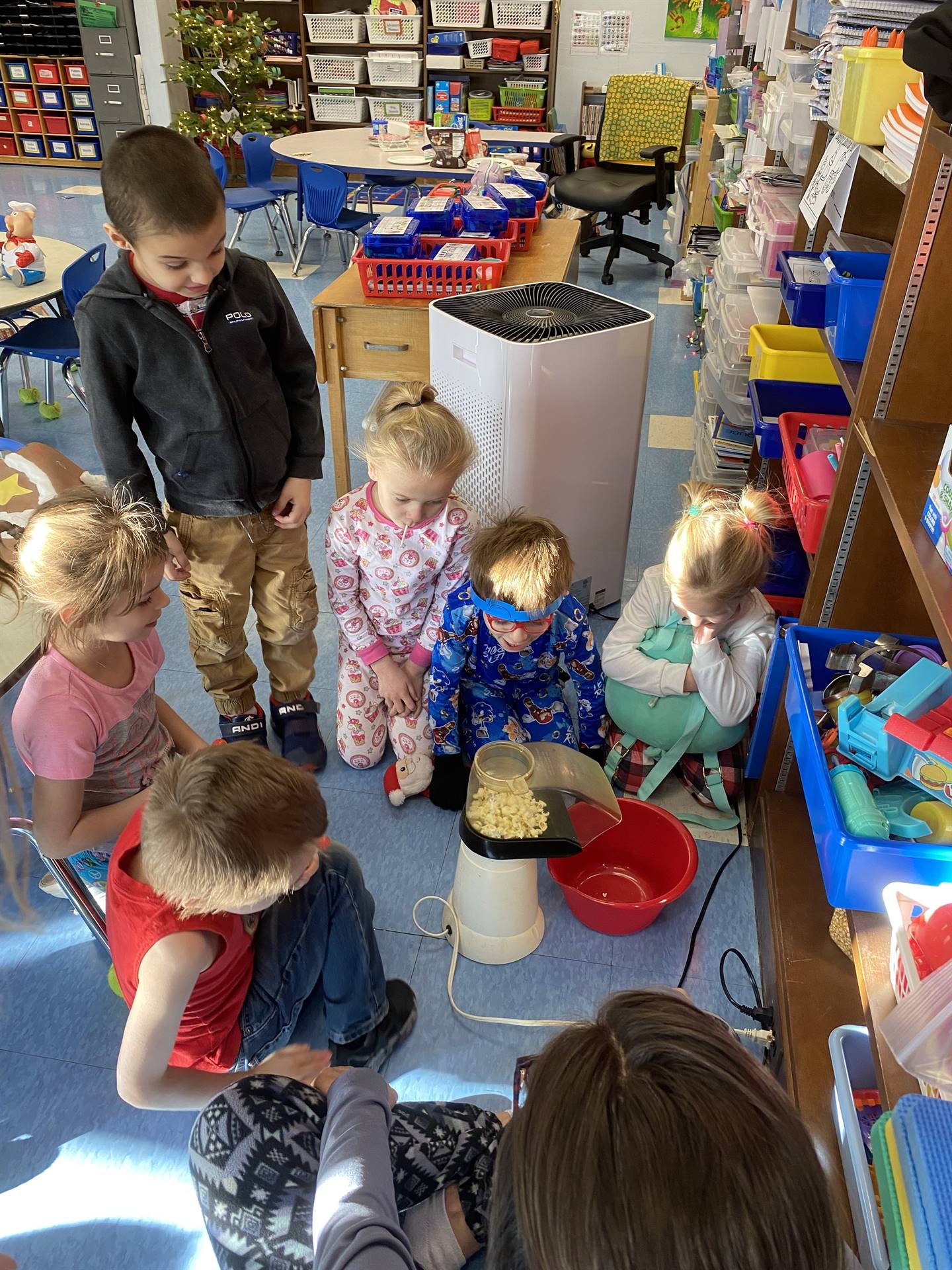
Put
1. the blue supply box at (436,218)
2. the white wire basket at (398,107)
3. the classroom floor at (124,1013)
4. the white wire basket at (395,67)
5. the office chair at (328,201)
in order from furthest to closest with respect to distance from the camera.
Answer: the white wire basket at (398,107), the white wire basket at (395,67), the office chair at (328,201), the blue supply box at (436,218), the classroom floor at (124,1013)

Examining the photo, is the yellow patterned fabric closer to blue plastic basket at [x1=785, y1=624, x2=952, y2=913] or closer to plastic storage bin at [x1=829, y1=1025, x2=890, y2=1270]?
blue plastic basket at [x1=785, y1=624, x2=952, y2=913]

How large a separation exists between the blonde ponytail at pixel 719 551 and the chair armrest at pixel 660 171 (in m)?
4.47

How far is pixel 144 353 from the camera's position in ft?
5.37

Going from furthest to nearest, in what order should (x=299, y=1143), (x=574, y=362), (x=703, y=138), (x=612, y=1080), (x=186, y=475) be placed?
(x=703, y=138) < (x=574, y=362) < (x=186, y=475) < (x=299, y=1143) < (x=612, y=1080)

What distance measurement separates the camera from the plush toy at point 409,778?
1.97 meters

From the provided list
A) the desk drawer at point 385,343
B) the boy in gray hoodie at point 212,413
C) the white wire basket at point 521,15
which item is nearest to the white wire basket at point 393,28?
the white wire basket at point 521,15

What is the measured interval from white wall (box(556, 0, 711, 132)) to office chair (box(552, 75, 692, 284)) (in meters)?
1.47

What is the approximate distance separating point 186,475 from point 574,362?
37.3 inches

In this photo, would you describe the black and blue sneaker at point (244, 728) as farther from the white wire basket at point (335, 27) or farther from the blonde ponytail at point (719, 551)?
the white wire basket at point (335, 27)

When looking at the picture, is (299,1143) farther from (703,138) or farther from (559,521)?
(703,138)

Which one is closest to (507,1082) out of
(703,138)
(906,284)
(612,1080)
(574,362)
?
(612,1080)

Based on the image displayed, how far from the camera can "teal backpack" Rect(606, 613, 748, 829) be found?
74.8 inches

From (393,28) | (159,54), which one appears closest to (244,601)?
(393,28)

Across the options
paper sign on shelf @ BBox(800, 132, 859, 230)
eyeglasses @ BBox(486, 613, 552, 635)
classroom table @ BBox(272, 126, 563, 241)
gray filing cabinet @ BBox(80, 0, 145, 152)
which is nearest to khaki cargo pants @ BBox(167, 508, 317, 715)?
eyeglasses @ BBox(486, 613, 552, 635)
